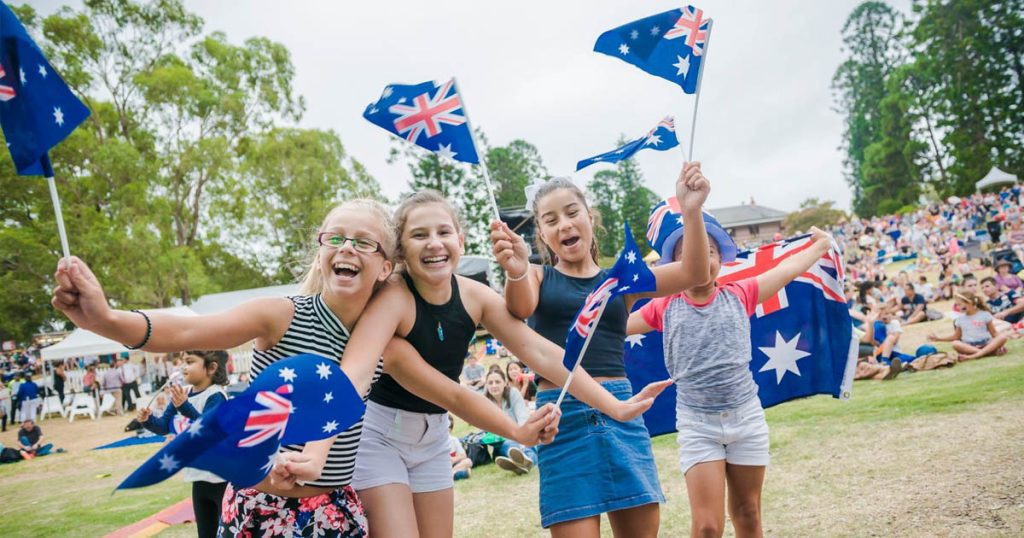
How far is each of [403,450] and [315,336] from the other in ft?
2.27

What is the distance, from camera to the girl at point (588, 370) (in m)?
2.85

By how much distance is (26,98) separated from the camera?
7.02 feet

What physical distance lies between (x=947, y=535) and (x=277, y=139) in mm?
31149

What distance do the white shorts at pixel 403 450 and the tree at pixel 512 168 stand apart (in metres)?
51.3

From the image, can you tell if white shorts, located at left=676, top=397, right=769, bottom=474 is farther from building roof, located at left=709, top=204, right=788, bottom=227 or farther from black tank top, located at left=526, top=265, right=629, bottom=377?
building roof, located at left=709, top=204, right=788, bottom=227

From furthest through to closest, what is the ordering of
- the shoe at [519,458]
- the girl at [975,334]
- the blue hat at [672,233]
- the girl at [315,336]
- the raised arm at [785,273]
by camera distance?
the girl at [975,334], the shoe at [519,458], the raised arm at [785,273], the blue hat at [672,233], the girl at [315,336]

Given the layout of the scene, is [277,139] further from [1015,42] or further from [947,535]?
[1015,42]

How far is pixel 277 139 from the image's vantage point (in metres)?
30.2

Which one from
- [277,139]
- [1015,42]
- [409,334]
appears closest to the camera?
[409,334]

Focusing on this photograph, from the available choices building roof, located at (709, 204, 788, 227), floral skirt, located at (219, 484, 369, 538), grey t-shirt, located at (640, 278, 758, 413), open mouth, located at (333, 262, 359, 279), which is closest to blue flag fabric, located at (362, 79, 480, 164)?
open mouth, located at (333, 262, 359, 279)

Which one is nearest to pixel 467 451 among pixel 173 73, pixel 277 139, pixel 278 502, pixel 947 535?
pixel 947 535

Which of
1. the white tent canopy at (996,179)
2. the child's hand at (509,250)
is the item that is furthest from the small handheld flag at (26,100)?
the white tent canopy at (996,179)

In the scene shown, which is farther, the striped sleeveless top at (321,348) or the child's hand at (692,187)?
the child's hand at (692,187)

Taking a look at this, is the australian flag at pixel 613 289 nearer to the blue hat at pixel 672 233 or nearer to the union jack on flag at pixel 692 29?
the blue hat at pixel 672 233
